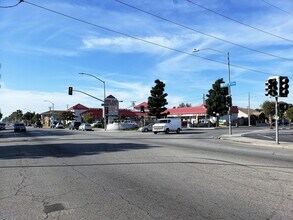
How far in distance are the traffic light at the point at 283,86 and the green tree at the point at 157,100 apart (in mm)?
45719

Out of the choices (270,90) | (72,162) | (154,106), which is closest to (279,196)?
(72,162)

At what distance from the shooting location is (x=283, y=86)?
968 inches

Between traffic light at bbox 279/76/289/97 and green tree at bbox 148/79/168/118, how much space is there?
45719 millimetres

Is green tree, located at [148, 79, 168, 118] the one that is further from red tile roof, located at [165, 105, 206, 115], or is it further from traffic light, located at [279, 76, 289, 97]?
traffic light, located at [279, 76, 289, 97]

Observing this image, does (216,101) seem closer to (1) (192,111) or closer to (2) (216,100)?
(2) (216,100)

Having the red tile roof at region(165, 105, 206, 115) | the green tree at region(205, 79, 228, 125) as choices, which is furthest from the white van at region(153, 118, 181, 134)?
the red tile roof at region(165, 105, 206, 115)

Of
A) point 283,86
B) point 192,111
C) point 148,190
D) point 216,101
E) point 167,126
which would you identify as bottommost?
point 148,190

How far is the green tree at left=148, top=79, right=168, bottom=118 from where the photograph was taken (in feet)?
230

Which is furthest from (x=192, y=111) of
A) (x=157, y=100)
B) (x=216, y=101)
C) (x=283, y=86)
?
(x=283, y=86)

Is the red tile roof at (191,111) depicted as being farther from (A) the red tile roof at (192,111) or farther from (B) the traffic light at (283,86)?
(B) the traffic light at (283,86)

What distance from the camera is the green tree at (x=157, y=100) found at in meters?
70.1

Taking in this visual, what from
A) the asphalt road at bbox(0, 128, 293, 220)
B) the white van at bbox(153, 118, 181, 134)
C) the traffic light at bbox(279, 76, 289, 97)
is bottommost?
the asphalt road at bbox(0, 128, 293, 220)

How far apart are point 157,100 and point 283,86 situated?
1810 inches

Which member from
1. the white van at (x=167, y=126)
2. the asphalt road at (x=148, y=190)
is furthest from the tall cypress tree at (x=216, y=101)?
the asphalt road at (x=148, y=190)
